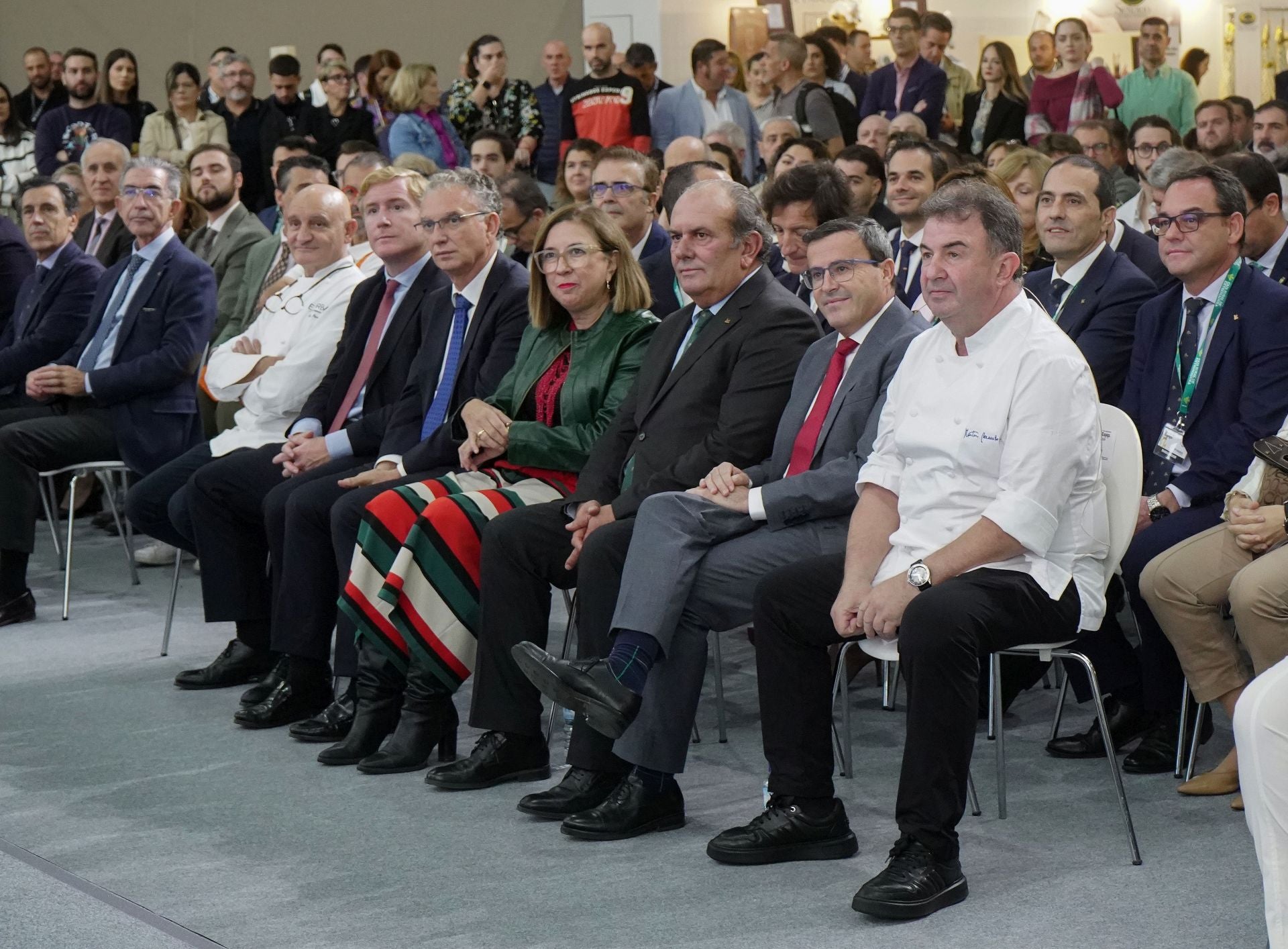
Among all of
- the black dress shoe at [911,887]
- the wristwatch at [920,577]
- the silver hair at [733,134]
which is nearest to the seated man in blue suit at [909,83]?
the silver hair at [733,134]

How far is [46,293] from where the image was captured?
6297 millimetres

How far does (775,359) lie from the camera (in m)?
3.77

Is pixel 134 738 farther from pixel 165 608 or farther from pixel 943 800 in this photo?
pixel 943 800

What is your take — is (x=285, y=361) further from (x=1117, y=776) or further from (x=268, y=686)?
(x=1117, y=776)

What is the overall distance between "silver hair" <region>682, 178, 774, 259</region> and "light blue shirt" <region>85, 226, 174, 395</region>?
2.63 meters

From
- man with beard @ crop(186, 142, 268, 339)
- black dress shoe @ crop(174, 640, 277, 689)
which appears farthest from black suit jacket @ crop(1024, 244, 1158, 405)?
man with beard @ crop(186, 142, 268, 339)

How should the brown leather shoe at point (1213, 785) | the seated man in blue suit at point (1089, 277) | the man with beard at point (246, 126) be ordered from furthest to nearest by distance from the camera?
1. the man with beard at point (246, 126)
2. the seated man in blue suit at point (1089, 277)
3. the brown leather shoe at point (1213, 785)

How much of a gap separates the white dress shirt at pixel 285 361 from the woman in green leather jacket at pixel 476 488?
0.87 meters

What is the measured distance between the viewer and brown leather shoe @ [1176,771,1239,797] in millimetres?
3434

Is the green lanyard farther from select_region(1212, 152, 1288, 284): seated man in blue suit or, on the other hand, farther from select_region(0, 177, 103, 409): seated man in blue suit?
select_region(0, 177, 103, 409): seated man in blue suit

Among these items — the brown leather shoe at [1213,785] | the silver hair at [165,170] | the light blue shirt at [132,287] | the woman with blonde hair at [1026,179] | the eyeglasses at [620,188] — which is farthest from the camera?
the silver hair at [165,170]

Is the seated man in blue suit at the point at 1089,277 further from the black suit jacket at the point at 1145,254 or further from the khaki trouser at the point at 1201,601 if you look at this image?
the khaki trouser at the point at 1201,601

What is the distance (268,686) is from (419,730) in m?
0.74

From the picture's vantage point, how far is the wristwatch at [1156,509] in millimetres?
3742
